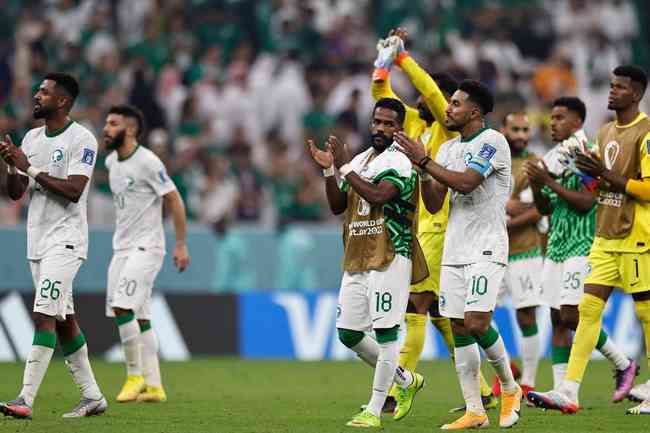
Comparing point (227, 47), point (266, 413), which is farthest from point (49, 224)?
point (227, 47)

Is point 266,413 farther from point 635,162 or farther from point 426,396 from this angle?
point 635,162

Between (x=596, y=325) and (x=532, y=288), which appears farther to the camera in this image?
(x=532, y=288)

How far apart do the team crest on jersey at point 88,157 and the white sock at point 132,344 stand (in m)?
2.72

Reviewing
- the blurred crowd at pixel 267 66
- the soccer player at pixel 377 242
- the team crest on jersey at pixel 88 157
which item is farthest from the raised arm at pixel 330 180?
the blurred crowd at pixel 267 66

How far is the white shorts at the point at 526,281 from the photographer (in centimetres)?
1476

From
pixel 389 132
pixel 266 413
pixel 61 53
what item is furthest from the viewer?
pixel 61 53

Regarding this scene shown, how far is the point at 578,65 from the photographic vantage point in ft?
87.5

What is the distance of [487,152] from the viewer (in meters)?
11.3

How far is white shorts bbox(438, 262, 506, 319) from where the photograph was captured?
11.3 m

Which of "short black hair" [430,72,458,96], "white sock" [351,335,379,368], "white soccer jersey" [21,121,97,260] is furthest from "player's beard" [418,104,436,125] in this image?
"white soccer jersey" [21,121,97,260]

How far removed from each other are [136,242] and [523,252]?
429cm

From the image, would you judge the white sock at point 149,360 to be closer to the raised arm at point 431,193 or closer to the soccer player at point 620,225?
the raised arm at point 431,193

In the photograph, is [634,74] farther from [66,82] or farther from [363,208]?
[66,82]

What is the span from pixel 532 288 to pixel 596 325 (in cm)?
238
